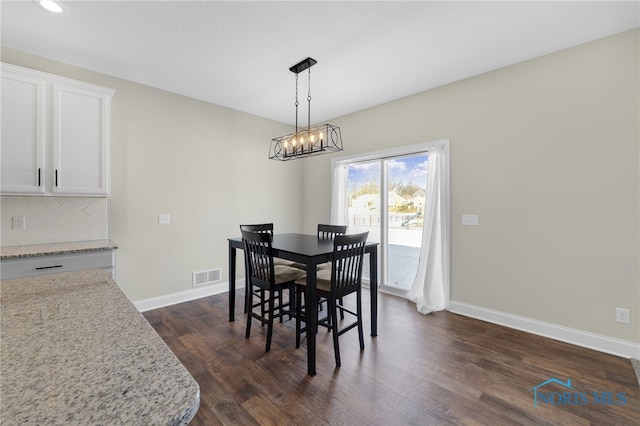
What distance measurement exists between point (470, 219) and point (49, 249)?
14.1 ft

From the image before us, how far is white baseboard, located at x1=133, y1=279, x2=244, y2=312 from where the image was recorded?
11.4 feet

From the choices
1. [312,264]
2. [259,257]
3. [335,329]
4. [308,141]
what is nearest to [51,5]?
[308,141]

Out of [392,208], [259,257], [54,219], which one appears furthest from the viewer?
[392,208]

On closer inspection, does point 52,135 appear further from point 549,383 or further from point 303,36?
point 549,383

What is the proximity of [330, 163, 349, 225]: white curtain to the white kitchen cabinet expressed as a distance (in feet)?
9.90

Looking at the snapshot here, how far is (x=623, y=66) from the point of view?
8.06ft

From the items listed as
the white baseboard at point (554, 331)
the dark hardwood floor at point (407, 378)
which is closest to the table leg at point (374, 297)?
the dark hardwood floor at point (407, 378)

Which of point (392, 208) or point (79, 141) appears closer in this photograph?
point (79, 141)

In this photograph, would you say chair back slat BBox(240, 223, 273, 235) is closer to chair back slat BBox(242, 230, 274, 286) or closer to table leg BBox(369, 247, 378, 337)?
chair back slat BBox(242, 230, 274, 286)

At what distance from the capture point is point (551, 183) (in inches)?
110

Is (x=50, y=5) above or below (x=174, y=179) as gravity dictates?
above

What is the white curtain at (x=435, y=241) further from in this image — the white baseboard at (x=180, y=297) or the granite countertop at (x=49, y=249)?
the granite countertop at (x=49, y=249)

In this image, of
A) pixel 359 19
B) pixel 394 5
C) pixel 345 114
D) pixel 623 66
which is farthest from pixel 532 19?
pixel 345 114

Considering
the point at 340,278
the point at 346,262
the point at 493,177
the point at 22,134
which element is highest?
the point at 22,134
